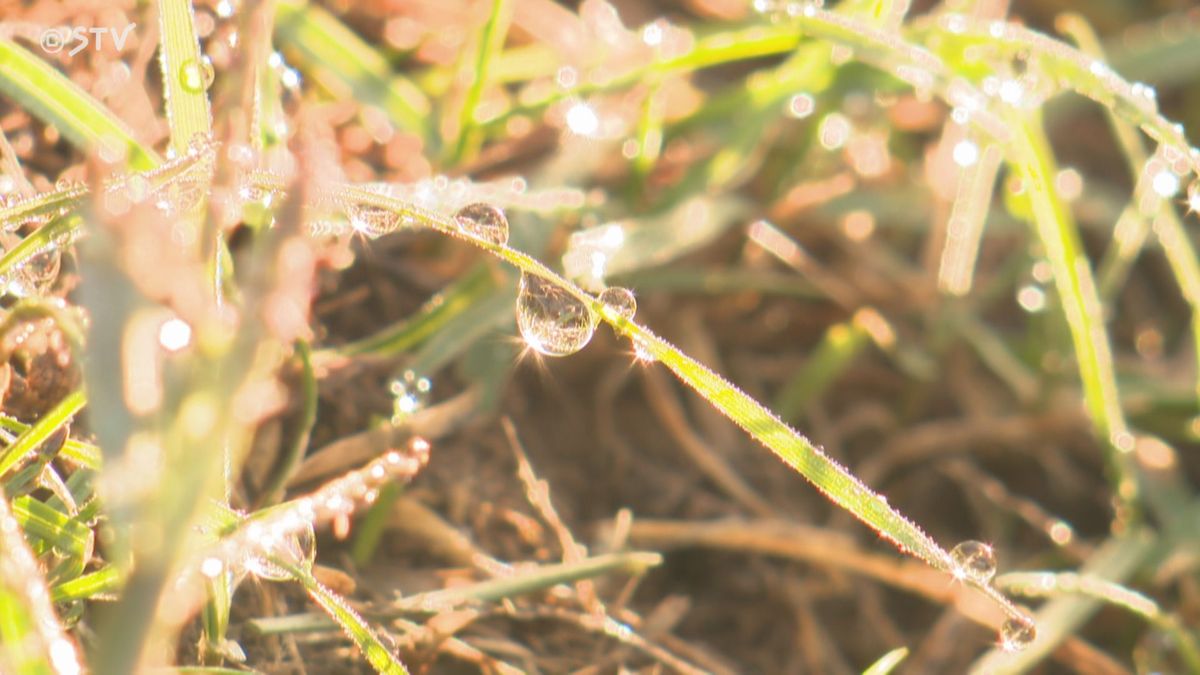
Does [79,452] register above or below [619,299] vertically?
below

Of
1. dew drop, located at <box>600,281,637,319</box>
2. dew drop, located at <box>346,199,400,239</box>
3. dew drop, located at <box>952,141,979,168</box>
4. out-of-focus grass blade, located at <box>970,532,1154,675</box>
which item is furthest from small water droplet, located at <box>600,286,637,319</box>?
dew drop, located at <box>952,141,979,168</box>

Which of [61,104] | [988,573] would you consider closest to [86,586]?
[61,104]

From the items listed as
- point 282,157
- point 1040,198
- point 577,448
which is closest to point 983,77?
point 1040,198

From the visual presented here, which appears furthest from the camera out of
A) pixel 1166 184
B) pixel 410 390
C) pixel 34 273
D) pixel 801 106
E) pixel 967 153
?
pixel 801 106

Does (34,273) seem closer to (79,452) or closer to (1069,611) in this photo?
(79,452)

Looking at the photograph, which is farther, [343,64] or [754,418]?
[343,64]

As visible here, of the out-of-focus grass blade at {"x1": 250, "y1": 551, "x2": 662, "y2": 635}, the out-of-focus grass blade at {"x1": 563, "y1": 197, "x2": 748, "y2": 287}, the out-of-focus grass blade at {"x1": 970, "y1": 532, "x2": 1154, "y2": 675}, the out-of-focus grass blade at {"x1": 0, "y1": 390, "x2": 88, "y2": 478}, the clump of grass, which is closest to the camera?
the clump of grass

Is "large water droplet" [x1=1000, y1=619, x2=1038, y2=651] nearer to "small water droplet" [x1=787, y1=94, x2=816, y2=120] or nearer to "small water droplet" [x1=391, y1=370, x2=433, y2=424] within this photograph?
"small water droplet" [x1=391, y1=370, x2=433, y2=424]

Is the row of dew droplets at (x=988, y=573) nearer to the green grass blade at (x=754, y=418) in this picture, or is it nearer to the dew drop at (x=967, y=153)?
the green grass blade at (x=754, y=418)
